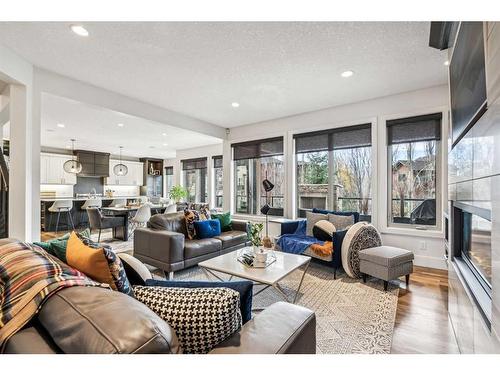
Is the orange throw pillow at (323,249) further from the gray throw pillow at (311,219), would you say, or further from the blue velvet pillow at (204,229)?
the blue velvet pillow at (204,229)

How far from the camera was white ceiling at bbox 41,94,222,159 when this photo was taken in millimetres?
4244

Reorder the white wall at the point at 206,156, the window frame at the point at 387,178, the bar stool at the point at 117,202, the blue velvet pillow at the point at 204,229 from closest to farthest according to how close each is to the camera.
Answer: the window frame at the point at 387,178, the blue velvet pillow at the point at 204,229, the white wall at the point at 206,156, the bar stool at the point at 117,202

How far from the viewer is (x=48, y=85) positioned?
3020 millimetres

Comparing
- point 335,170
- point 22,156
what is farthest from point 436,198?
point 22,156

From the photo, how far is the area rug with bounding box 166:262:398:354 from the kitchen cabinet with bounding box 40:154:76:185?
6.86 meters

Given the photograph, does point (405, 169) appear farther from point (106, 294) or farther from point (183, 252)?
point (106, 294)

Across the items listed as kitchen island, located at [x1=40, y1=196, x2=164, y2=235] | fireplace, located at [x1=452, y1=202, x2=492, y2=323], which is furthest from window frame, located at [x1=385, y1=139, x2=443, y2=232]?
kitchen island, located at [x1=40, y1=196, x2=164, y2=235]

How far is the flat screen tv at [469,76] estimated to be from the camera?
120 cm

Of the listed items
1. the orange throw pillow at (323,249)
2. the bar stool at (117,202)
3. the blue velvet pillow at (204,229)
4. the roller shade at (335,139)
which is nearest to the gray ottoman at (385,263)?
the orange throw pillow at (323,249)

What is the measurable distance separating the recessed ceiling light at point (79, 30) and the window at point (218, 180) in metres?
5.35

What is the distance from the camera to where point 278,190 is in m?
5.33

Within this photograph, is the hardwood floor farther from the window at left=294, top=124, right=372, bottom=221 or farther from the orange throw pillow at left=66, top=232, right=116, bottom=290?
the orange throw pillow at left=66, top=232, right=116, bottom=290
